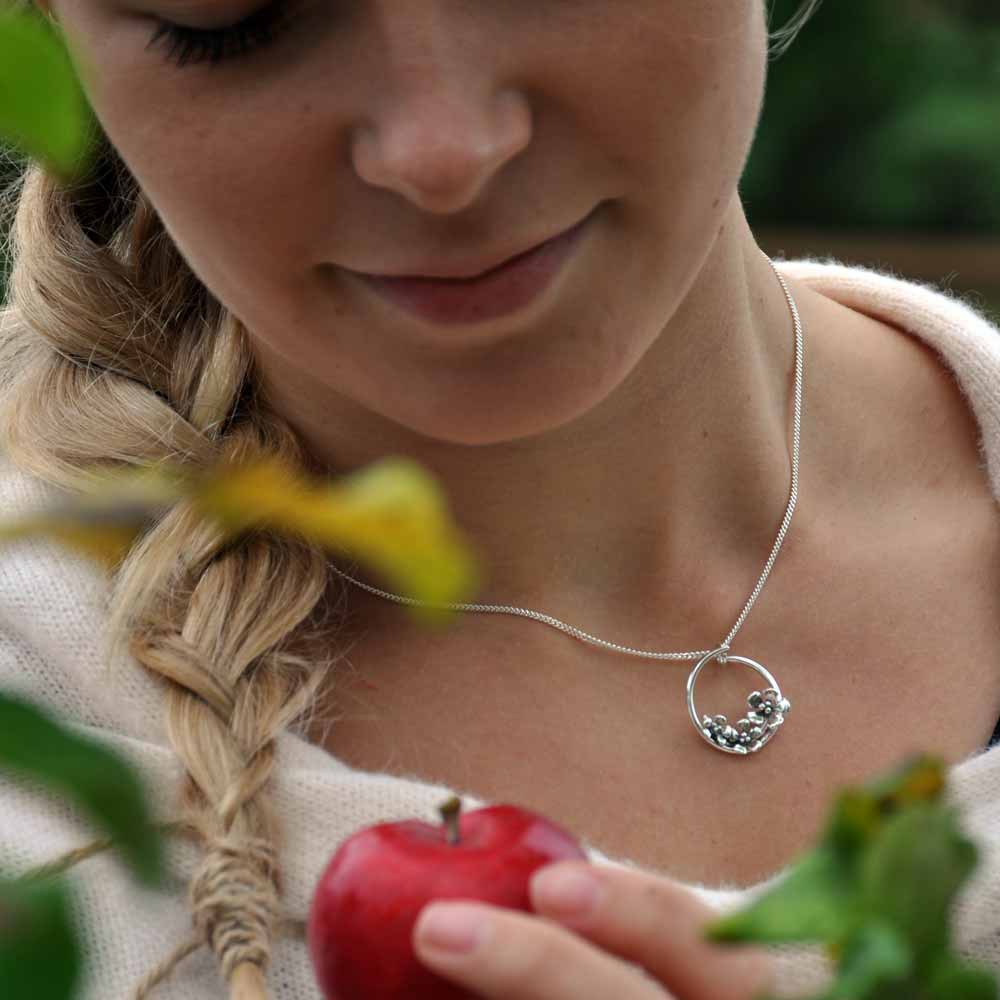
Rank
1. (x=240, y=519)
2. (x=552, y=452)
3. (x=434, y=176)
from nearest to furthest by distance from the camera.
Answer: (x=240, y=519) → (x=434, y=176) → (x=552, y=452)

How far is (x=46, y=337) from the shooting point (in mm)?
1226

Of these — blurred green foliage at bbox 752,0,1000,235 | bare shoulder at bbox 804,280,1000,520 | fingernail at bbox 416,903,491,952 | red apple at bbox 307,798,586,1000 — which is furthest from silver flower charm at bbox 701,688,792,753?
blurred green foliage at bbox 752,0,1000,235

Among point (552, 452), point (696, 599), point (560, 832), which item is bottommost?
point (696, 599)

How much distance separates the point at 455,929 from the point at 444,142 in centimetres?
39

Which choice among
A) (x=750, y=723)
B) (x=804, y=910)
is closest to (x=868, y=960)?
(x=804, y=910)

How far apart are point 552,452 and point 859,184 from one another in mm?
4892

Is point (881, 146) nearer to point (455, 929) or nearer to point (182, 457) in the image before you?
point (182, 457)

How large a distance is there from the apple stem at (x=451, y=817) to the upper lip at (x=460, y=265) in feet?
1.06

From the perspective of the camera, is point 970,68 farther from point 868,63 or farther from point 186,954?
point 186,954

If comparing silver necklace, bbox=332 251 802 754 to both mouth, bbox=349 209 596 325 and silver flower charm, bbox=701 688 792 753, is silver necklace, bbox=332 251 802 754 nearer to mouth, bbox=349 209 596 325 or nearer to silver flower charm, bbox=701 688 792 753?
silver flower charm, bbox=701 688 792 753

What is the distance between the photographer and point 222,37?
0.83 m

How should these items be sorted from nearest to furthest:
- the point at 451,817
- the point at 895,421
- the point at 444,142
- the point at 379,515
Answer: the point at 379,515 < the point at 451,817 < the point at 444,142 < the point at 895,421

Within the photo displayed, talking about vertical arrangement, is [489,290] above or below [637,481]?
above

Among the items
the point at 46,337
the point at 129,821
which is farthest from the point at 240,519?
the point at 46,337
